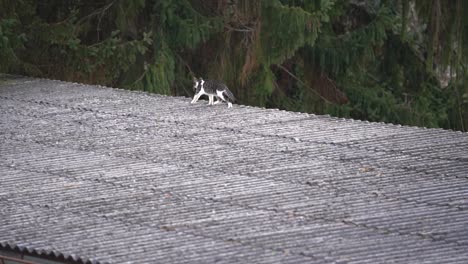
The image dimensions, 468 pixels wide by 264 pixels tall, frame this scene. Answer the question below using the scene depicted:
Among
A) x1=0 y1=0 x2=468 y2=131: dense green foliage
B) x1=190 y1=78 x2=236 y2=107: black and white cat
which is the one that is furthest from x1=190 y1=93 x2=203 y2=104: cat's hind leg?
x1=0 y1=0 x2=468 y2=131: dense green foliage

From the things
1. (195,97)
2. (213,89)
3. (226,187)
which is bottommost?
(226,187)

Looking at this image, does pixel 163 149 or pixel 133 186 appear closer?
pixel 133 186

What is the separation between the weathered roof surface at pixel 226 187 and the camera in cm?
769

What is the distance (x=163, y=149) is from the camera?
10.9m

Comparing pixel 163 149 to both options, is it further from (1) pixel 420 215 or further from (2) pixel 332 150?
(1) pixel 420 215

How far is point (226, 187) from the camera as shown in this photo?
30.5 feet

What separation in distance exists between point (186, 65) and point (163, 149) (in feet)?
36.0

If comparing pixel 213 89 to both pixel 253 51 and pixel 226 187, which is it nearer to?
pixel 226 187

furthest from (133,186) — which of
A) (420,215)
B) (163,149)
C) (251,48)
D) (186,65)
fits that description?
(186,65)

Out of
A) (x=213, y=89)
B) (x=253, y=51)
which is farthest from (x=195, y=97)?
(x=253, y=51)

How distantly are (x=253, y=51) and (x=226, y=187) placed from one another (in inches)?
422

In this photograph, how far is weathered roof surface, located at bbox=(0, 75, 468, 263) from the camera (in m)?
7.69

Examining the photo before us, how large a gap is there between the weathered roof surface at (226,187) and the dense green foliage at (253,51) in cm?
498

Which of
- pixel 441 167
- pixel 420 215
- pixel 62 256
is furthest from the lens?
pixel 441 167
